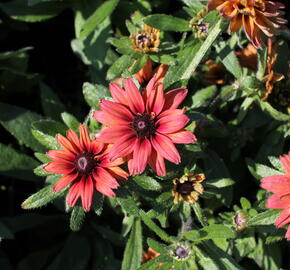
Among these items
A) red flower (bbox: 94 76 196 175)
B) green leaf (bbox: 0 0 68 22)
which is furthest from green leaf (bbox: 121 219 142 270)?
green leaf (bbox: 0 0 68 22)

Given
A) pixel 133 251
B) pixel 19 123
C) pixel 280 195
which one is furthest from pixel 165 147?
pixel 19 123

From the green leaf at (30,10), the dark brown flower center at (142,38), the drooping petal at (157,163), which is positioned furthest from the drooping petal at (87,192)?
the green leaf at (30,10)

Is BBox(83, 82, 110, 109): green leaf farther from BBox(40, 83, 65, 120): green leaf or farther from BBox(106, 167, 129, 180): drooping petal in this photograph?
BBox(40, 83, 65, 120): green leaf

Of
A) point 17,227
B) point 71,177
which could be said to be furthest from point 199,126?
point 17,227

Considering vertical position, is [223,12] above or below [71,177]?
above

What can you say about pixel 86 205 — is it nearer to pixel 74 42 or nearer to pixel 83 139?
pixel 83 139

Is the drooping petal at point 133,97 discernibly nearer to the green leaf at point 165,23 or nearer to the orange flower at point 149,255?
the green leaf at point 165,23
